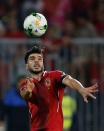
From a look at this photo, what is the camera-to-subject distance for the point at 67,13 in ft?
53.3

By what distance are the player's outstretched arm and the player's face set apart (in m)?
0.41

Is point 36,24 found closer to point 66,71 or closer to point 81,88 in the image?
point 81,88

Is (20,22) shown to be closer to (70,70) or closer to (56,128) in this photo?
(70,70)

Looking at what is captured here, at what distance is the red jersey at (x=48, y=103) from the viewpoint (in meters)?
10.2

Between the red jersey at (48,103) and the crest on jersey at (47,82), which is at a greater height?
the crest on jersey at (47,82)

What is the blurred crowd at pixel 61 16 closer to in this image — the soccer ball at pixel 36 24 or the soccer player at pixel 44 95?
the soccer ball at pixel 36 24

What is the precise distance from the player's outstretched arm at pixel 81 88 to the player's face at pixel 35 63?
1.34 feet

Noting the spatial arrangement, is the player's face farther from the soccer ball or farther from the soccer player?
the soccer ball

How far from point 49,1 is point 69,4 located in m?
0.57

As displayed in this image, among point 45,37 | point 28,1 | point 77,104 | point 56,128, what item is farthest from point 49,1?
point 56,128

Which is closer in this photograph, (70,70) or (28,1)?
(70,70)

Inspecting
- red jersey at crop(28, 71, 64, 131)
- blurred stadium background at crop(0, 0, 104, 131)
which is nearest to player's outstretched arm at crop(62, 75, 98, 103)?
red jersey at crop(28, 71, 64, 131)

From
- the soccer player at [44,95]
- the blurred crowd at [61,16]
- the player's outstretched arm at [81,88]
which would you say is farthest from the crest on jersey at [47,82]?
the blurred crowd at [61,16]

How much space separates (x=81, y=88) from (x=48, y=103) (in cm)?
82
